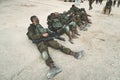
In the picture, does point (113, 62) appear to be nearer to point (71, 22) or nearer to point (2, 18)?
point (71, 22)

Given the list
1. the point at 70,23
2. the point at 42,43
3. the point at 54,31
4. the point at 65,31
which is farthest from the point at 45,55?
the point at 70,23

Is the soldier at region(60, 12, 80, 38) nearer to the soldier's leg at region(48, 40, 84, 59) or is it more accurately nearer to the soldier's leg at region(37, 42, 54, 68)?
the soldier's leg at region(48, 40, 84, 59)

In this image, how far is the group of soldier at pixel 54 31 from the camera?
4333mm

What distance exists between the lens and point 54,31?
20.3 ft

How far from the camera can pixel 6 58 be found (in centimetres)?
469

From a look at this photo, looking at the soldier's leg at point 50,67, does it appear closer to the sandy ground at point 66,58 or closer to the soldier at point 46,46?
the soldier at point 46,46

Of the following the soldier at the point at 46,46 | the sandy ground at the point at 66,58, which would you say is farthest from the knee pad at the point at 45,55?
the sandy ground at the point at 66,58

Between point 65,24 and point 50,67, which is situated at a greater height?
point 65,24

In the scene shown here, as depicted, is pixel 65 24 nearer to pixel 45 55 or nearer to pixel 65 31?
pixel 65 31

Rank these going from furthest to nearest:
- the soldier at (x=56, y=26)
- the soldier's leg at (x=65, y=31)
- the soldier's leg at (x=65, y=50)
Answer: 1. the soldier at (x=56, y=26)
2. the soldier's leg at (x=65, y=31)
3. the soldier's leg at (x=65, y=50)

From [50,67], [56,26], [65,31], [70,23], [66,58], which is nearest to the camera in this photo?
[50,67]

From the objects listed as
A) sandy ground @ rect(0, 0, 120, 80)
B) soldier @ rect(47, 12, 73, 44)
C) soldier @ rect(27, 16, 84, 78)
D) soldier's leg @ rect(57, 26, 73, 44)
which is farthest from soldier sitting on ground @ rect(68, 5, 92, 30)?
soldier @ rect(27, 16, 84, 78)

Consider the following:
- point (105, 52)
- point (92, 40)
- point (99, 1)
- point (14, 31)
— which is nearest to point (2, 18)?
point (14, 31)

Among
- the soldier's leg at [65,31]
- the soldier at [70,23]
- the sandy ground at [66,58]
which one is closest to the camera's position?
the sandy ground at [66,58]
